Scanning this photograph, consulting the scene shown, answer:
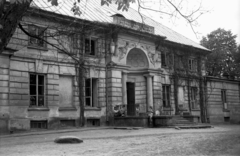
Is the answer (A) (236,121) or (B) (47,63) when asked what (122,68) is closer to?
(B) (47,63)

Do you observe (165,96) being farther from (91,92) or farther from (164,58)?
(91,92)

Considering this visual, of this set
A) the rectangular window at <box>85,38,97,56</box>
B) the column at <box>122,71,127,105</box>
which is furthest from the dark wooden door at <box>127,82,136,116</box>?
the rectangular window at <box>85,38,97,56</box>

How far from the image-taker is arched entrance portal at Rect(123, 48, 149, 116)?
26.3 m

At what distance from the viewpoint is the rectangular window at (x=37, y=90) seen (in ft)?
64.4

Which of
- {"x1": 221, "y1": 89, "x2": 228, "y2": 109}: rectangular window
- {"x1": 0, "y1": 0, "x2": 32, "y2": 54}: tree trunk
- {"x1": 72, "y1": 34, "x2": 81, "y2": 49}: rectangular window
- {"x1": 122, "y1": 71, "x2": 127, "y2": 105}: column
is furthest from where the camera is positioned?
{"x1": 221, "y1": 89, "x2": 228, "y2": 109}: rectangular window

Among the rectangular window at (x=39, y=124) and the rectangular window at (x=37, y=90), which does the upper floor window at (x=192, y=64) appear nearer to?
the rectangular window at (x=37, y=90)

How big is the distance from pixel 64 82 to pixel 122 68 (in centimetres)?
503

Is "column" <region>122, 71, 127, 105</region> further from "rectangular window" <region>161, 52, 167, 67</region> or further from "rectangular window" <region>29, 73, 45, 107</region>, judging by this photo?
"rectangular window" <region>29, 73, 45, 107</region>

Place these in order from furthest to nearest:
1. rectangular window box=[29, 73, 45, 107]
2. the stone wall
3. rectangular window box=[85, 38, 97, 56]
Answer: the stone wall, rectangular window box=[85, 38, 97, 56], rectangular window box=[29, 73, 45, 107]

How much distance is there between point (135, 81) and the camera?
26.7 meters

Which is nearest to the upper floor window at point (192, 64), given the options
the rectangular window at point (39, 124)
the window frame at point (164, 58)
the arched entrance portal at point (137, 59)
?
the window frame at point (164, 58)

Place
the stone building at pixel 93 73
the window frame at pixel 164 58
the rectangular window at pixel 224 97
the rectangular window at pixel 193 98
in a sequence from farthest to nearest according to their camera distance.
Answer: the rectangular window at pixel 224 97 → the rectangular window at pixel 193 98 → the window frame at pixel 164 58 → the stone building at pixel 93 73

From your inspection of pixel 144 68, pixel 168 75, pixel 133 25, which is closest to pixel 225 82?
pixel 168 75

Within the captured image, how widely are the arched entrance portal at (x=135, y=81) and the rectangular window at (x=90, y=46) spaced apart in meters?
3.80
